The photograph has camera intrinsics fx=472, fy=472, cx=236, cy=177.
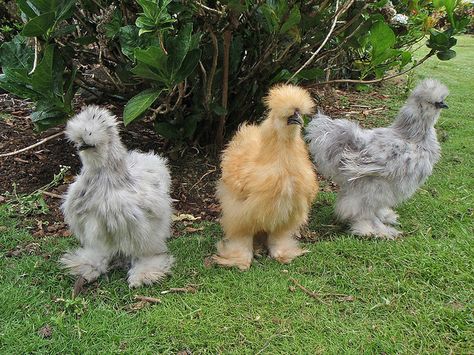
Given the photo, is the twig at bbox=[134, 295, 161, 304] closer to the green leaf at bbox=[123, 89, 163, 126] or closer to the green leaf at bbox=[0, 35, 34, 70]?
the green leaf at bbox=[123, 89, 163, 126]

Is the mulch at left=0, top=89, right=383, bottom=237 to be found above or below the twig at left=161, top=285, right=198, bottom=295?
below

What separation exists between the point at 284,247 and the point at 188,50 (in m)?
1.44

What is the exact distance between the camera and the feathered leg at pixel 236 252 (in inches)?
122

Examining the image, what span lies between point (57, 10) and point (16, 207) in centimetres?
160

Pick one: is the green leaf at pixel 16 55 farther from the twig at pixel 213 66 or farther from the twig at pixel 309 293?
the twig at pixel 309 293

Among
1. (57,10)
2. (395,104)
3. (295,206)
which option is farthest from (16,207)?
(395,104)

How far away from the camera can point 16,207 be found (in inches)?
147

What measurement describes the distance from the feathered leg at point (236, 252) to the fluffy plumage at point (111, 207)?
0.34 m

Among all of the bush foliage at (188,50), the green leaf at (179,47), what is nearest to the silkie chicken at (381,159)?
the bush foliage at (188,50)

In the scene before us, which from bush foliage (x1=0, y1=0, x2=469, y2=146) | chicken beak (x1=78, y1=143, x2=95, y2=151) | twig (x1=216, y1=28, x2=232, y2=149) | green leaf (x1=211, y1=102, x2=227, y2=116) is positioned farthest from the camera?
green leaf (x1=211, y1=102, x2=227, y2=116)

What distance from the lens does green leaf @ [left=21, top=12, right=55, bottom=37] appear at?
9.41 feet

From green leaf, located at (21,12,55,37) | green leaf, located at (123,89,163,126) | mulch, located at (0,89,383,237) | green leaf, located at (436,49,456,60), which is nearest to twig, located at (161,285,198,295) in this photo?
mulch, located at (0,89,383,237)

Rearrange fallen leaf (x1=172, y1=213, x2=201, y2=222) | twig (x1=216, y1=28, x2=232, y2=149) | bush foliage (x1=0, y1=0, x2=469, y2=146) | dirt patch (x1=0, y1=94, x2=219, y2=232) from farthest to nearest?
dirt patch (x1=0, y1=94, x2=219, y2=232)
fallen leaf (x1=172, y1=213, x2=201, y2=222)
twig (x1=216, y1=28, x2=232, y2=149)
bush foliage (x1=0, y1=0, x2=469, y2=146)

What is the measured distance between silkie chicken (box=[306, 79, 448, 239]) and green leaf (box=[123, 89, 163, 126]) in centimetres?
130
